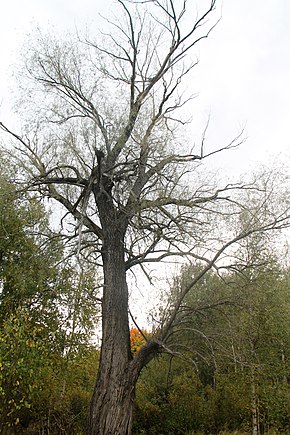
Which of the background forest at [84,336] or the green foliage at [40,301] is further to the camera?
the green foliage at [40,301]

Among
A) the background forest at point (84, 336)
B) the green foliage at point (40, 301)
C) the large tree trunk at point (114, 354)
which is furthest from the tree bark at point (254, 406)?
the large tree trunk at point (114, 354)

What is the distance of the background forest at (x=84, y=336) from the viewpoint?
784cm

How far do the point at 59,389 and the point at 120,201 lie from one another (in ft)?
15.8

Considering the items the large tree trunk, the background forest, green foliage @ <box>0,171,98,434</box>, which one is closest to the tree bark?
the background forest

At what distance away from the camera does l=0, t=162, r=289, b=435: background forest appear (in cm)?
784

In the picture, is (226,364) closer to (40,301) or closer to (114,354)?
(114,354)

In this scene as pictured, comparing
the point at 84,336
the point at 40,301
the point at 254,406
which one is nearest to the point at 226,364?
the point at 254,406

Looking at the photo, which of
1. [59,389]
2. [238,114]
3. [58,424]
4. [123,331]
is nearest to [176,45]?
[238,114]

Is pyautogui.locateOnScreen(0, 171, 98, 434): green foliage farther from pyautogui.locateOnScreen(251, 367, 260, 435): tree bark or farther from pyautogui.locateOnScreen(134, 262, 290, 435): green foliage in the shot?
pyautogui.locateOnScreen(251, 367, 260, 435): tree bark

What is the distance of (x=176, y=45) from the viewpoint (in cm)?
910

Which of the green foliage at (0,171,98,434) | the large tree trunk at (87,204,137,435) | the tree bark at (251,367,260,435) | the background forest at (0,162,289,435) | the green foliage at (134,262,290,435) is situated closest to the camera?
the large tree trunk at (87,204,137,435)

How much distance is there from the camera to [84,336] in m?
9.33

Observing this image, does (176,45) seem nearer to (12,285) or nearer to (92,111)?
(92,111)

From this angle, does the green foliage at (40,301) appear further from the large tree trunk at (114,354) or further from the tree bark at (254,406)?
the tree bark at (254,406)
